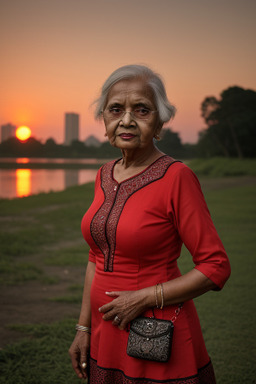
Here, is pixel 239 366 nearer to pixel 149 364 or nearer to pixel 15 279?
pixel 149 364

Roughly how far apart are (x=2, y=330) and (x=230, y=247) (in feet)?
15.1

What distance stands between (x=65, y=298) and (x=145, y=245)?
3.59 meters

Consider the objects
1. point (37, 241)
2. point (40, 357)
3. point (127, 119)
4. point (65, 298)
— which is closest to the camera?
point (127, 119)

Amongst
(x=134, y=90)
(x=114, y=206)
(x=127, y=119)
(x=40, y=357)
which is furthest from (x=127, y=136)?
(x=40, y=357)

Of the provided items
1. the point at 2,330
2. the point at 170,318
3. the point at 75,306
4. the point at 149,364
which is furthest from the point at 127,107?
the point at 75,306

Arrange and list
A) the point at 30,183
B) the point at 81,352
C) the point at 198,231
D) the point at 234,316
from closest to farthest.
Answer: the point at 198,231, the point at 81,352, the point at 234,316, the point at 30,183

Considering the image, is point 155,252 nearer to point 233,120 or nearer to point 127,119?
point 127,119

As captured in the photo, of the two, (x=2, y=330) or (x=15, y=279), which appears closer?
(x=2, y=330)

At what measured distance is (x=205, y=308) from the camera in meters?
4.63

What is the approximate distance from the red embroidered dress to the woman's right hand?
151 mm

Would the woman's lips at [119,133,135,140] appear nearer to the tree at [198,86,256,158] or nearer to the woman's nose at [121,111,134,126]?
the woman's nose at [121,111,134,126]

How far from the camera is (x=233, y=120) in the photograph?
111ft

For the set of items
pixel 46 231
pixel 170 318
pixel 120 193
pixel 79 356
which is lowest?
pixel 46 231

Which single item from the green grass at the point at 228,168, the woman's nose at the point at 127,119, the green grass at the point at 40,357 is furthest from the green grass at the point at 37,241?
the green grass at the point at 228,168
